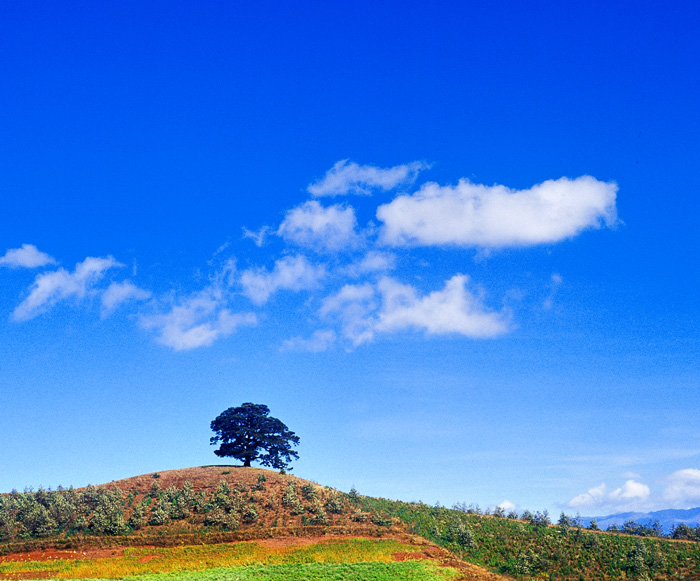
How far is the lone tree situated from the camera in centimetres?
7300

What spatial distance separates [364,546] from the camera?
5175 cm

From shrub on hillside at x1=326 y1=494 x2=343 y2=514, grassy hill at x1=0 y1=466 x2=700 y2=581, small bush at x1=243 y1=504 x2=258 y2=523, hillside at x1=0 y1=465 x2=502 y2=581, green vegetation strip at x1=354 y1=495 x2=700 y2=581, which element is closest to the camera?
grassy hill at x1=0 y1=466 x2=700 y2=581

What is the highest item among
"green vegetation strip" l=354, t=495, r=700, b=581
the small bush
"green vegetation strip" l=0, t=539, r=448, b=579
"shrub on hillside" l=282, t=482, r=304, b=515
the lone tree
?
the lone tree

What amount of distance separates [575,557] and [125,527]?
43048mm

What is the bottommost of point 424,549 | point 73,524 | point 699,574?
point 699,574

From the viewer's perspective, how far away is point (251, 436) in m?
73.6

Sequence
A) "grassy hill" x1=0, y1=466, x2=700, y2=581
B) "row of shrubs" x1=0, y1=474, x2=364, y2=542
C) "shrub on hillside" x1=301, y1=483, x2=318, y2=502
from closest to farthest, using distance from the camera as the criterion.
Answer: "grassy hill" x1=0, y1=466, x2=700, y2=581, "row of shrubs" x1=0, y1=474, x2=364, y2=542, "shrub on hillside" x1=301, y1=483, x2=318, y2=502

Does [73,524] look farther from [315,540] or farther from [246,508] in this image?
[315,540]

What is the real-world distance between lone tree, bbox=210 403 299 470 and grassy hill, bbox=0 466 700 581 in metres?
5.69

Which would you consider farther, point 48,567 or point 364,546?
point 364,546

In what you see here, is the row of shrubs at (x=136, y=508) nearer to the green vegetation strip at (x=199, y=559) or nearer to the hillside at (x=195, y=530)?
the hillside at (x=195, y=530)

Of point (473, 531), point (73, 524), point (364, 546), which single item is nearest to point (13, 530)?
point (73, 524)

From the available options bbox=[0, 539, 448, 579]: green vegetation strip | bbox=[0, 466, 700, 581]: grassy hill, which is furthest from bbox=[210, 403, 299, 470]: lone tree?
bbox=[0, 539, 448, 579]: green vegetation strip

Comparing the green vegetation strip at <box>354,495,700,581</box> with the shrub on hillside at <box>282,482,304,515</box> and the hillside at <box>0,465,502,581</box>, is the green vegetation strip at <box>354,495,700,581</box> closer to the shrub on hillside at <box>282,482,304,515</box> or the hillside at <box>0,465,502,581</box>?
the hillside at <box>0,465,502,581</box>
